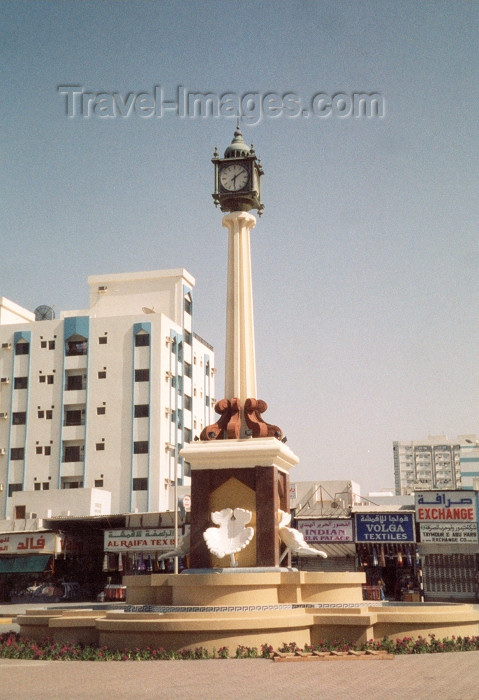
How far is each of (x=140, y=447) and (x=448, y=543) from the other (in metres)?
25.8

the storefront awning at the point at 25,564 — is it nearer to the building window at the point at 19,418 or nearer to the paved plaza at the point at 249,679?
the building window at the point at 19,418

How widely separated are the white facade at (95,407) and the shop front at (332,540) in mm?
17981

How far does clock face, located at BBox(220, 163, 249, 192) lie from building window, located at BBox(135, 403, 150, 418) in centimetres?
3632

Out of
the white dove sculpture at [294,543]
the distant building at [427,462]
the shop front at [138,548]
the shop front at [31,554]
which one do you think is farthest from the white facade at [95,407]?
the distant building at [427,462]

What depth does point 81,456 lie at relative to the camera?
199ft

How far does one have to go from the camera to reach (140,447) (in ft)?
196

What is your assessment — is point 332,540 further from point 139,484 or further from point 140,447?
point 140,447

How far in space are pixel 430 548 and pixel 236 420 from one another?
23084 millimetres

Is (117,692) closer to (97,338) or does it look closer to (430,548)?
(430,548)

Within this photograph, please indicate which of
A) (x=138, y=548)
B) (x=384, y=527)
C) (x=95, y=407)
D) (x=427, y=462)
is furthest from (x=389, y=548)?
(x=427, y=462)

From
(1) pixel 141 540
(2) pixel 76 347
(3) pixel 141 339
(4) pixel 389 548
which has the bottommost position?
(4) pixel 389 548

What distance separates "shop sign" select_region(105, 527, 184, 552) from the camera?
45.4 metres

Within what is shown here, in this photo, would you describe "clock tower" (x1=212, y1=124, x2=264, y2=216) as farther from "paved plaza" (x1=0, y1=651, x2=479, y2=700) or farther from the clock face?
"paved plaza" (x1=0, y1=651, x2=479, y2=700)

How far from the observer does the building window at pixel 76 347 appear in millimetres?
62188
